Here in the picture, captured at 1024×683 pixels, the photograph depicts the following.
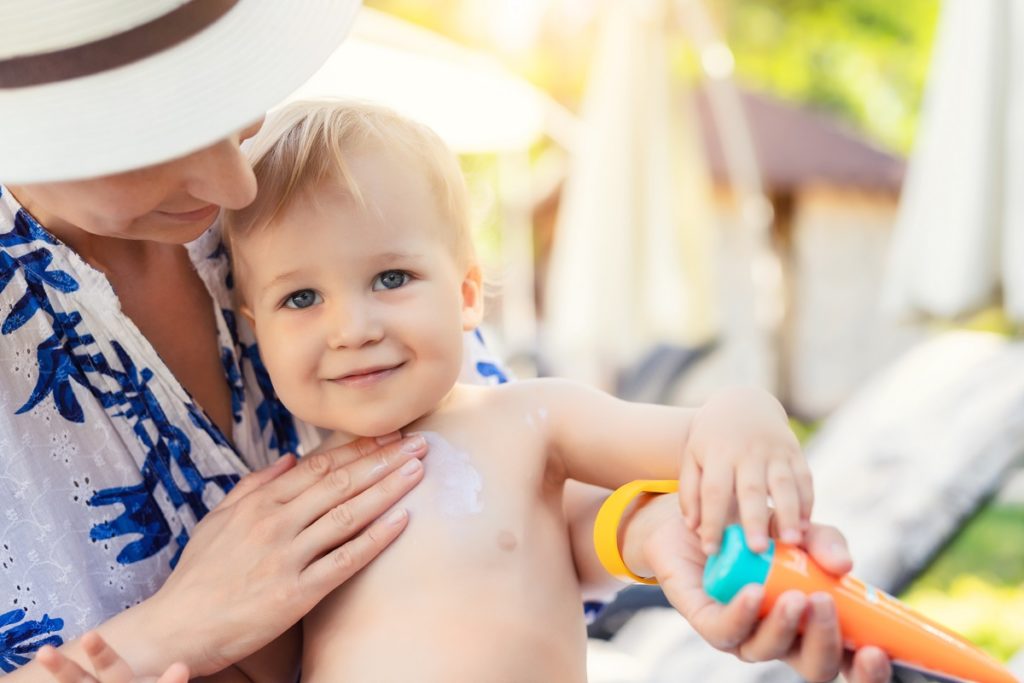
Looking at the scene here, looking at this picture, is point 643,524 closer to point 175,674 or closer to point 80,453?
point 175,674

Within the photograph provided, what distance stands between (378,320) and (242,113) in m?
0.45

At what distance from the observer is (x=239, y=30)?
4.39ft

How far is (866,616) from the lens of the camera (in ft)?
4.09

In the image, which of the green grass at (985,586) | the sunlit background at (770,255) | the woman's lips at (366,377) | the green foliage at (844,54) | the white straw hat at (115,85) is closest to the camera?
the white straw hat at (115,85)

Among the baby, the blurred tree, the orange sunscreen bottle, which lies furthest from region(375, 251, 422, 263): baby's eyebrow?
the blurred tree

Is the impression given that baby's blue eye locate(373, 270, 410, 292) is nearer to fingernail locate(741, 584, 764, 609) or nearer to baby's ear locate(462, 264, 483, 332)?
A: baby's ear locate(462, 264, 483, 332)

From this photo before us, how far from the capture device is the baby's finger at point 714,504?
1.32 m

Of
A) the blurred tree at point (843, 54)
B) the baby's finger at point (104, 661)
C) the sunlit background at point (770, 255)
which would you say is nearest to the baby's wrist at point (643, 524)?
the baby's finger at point (104, 661)

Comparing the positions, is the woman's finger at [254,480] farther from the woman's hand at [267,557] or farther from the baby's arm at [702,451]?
the baby's arm at [702,451]

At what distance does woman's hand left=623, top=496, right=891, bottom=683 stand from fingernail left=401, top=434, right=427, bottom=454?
494 millimetres

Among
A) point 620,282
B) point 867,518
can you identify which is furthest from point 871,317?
point 867,518

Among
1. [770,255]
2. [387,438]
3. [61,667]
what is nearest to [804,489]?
[387,438]

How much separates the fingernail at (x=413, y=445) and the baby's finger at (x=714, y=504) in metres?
0.53

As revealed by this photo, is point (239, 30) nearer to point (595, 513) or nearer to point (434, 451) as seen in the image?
point (434, 451)
